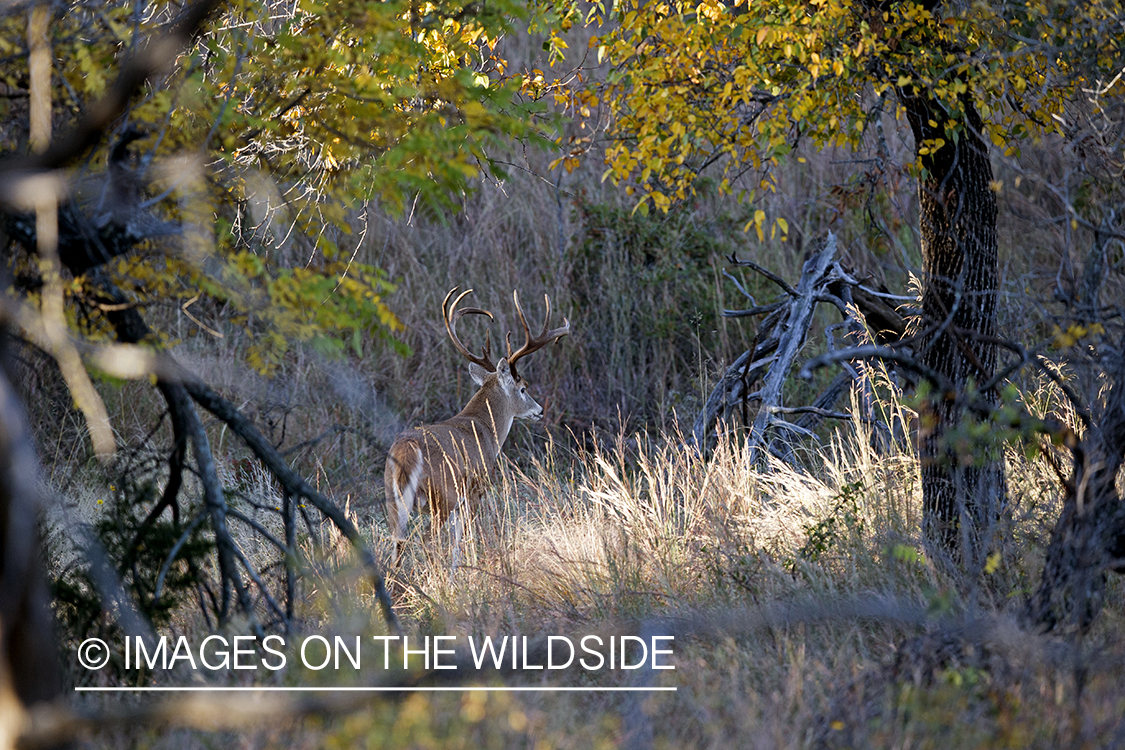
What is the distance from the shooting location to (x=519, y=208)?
13328 millimetres

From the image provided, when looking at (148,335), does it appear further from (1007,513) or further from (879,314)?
(879,314)

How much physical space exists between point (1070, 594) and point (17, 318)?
377 centimetres

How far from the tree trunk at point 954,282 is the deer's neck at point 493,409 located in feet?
13.3

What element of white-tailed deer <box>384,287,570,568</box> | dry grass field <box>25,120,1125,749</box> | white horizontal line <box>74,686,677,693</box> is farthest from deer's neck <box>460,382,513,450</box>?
white horizontal line <box>74,686,677,693</box>

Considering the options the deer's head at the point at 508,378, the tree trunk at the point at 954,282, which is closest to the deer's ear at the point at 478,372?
the deer's head at the point at 508,378

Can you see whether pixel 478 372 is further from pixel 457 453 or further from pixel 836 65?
pixel 836 65

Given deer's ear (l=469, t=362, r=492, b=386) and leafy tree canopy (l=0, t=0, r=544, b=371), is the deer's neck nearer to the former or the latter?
deer's ear (l=469, t=362, r=492, b=386)

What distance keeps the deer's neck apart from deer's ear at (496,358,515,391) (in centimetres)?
9

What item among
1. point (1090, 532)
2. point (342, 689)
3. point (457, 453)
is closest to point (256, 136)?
point (342, 689)

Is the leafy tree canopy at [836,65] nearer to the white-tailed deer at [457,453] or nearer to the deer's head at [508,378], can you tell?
the white-tailed deer at [457,453]

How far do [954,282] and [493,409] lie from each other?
4.46 metres

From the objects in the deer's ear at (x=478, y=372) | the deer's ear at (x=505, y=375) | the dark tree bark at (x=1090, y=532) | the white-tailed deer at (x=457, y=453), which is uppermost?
the deer's ear at (x=478, y=372)

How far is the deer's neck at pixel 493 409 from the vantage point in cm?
874

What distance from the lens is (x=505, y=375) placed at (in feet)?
28.7
